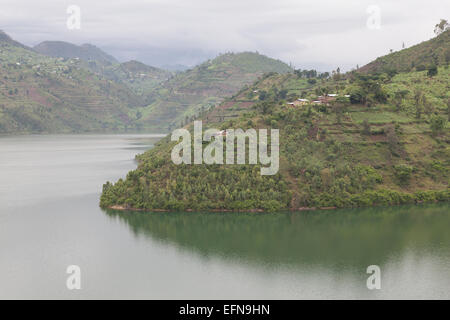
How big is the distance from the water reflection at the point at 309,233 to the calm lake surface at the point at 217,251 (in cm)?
10

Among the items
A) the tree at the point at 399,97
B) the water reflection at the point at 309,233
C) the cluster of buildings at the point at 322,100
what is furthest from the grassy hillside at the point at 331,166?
the water reflection at the point at 309,233

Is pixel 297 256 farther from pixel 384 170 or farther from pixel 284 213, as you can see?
pixel 384 170

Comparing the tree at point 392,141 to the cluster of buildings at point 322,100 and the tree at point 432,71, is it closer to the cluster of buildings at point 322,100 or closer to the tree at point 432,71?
the cluster of buildings at point 322,100

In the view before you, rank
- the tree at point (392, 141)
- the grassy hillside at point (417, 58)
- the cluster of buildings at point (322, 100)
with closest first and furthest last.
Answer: the tree at point (392, 141), the cluster of buildings at point (322, 100), the grassy hillside at point (417, 58)

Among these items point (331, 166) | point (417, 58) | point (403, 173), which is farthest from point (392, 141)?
point (417, 58)

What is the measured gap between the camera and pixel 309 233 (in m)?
43.5

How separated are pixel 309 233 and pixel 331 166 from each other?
45.2 ft

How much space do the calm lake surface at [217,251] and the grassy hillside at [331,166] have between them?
2.08 m

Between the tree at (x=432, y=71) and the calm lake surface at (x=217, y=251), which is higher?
the tree at (x=432, y=71)

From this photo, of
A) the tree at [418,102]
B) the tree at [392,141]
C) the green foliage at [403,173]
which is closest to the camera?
the green foliage at [403,173]

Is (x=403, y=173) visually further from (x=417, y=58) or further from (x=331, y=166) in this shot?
(x=417, y=58)

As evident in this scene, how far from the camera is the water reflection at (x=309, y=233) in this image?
123ft

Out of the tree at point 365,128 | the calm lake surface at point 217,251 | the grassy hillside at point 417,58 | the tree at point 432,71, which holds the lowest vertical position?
the calm lake surface at point 217,251

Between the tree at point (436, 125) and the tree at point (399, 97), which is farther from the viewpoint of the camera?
the tree at point (399, 97)
